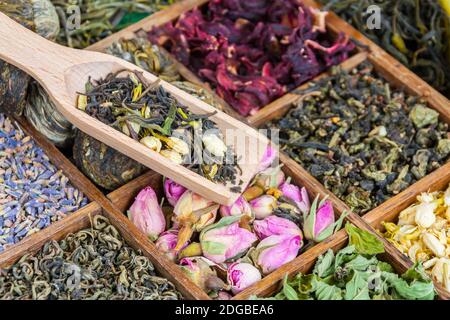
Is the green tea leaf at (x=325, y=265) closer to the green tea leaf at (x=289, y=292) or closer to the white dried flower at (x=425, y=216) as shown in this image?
the green tea leaf at (x=289, y=292)

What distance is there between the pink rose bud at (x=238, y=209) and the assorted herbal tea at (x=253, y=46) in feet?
1.72

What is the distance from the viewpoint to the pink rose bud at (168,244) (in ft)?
7.93

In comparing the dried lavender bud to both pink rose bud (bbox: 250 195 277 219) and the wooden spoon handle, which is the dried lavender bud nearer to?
the wooden spoon handle

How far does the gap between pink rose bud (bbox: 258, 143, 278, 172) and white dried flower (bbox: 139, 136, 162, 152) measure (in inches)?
14.1

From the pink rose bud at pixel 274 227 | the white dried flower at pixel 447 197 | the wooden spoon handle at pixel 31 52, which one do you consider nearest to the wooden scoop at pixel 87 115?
the wooden spoon handle at pixel 31 52

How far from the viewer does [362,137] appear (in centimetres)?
281

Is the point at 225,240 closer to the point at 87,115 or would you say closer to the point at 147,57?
the point at 87,115

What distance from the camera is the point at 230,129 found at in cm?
253

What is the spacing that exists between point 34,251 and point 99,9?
1.19 m

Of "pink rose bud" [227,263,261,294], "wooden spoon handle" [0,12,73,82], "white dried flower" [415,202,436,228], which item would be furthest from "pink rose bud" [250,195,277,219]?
"wooden spoon handle" [0,12,73,82]
